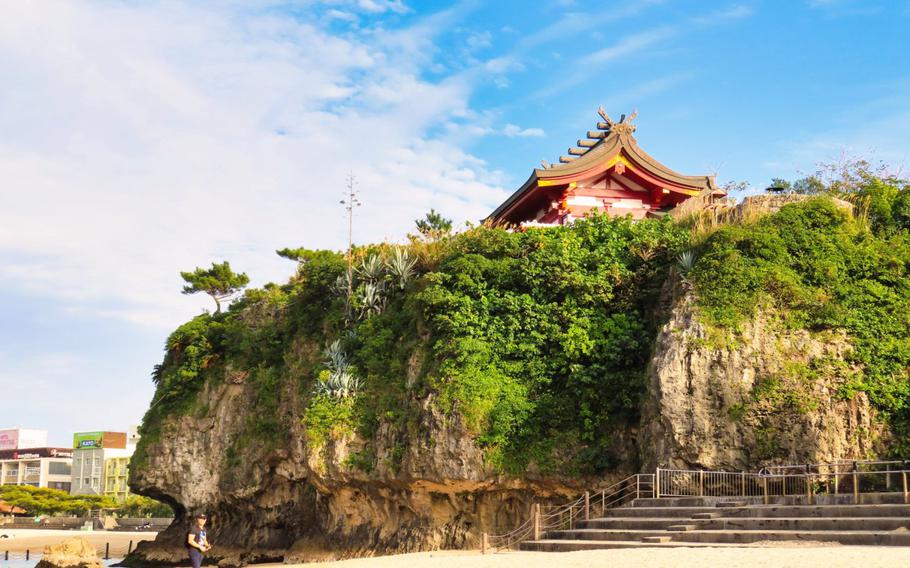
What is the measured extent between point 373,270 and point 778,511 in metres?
15.7

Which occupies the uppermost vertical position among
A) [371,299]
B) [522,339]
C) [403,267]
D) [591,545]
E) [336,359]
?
[403,267]

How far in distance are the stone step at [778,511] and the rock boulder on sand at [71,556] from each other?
64.5ft

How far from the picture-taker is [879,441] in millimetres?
20328

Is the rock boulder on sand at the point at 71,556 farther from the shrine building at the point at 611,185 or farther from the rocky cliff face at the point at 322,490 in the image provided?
the shrine building at the point at 611,185

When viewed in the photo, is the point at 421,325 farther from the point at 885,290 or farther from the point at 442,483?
the point at 885,290

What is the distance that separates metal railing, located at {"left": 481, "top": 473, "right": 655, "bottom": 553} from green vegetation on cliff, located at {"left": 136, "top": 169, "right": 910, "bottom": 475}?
85 cm

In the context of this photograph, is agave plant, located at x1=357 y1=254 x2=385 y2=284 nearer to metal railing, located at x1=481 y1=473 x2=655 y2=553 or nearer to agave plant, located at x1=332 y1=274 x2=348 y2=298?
agave plant, located at x1=332 y1=274 x2=348 y2=298

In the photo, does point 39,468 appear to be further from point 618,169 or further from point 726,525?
point 726,525

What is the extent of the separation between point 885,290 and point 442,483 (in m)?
12.1

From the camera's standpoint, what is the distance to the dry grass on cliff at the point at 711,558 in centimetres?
1300

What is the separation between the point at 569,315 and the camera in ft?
81.4

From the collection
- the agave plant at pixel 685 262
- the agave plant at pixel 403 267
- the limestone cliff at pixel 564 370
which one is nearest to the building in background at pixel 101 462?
the limestone cliff at pixel 564 370

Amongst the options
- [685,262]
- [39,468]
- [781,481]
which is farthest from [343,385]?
[39,468]

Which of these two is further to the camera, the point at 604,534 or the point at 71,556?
the point at 71,556
